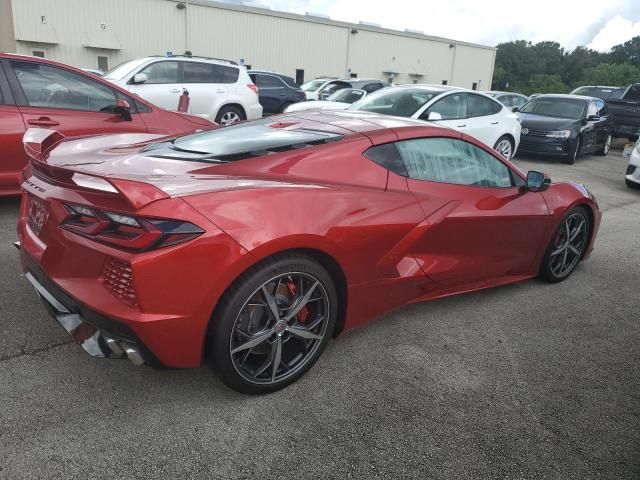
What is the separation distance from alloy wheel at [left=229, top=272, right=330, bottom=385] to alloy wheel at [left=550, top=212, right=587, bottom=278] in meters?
2.34

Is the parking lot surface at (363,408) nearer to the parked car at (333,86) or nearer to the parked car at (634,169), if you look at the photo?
the parked car at (634,169)

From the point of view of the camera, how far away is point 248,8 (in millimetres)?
32125

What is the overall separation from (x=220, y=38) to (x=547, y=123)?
24.1 m

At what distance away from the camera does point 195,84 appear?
33.4 feet

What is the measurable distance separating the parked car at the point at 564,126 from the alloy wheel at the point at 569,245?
24.9 feet

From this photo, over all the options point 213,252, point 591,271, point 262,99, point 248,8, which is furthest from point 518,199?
point 248,8

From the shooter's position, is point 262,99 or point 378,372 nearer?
point 378,372

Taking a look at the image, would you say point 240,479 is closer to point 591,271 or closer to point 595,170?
point 591,271

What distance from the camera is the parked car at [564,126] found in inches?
442

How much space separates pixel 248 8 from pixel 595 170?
26555 mm

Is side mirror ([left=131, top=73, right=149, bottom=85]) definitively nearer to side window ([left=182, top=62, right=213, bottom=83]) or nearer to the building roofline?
side window ([left=182, top=62, right=213, bottom=83])

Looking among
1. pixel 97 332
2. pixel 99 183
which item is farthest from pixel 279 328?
pixel 99 183

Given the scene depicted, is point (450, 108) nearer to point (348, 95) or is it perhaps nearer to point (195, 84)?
point (195, 84)

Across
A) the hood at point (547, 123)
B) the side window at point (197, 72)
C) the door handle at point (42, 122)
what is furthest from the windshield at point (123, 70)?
the hood at point (547, 123)
